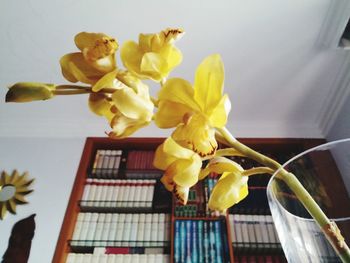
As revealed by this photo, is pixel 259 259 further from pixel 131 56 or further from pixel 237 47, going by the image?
pixel 131 56

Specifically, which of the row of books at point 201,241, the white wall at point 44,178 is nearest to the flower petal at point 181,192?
the row of books at point 201,241

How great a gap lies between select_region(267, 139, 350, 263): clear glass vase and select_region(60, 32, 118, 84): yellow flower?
8.2 inches

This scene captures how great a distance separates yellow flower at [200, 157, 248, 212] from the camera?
0.27 m

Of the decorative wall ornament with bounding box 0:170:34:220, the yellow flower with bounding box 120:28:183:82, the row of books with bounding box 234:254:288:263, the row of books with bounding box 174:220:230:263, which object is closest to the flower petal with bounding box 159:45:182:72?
the yellow flower with bounding box 120:28:183:82

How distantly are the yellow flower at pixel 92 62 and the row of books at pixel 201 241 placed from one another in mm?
1387

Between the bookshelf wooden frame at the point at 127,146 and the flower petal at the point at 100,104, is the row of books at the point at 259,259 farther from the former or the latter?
the flower petal at the point at 100,104

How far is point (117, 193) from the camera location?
5.73ft

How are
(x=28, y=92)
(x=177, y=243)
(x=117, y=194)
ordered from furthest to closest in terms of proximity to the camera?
(x=117, y=194), (x=177, y=243), (x=28, y=92)

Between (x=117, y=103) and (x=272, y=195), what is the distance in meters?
0.19

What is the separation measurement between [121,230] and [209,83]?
1.55 m

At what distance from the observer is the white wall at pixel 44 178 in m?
1.58

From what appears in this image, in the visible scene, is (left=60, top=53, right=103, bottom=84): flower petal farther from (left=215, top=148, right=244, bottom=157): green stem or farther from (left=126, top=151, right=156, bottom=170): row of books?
(left=126, top=151, right=156, bottom=170): row of books

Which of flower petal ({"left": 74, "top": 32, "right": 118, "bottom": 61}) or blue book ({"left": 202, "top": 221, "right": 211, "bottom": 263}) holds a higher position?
blue book ({"left": 202, "top": 221, "right": 211, "bottom": 263})

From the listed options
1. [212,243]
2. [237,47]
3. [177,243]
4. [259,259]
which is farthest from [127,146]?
[259,259]
